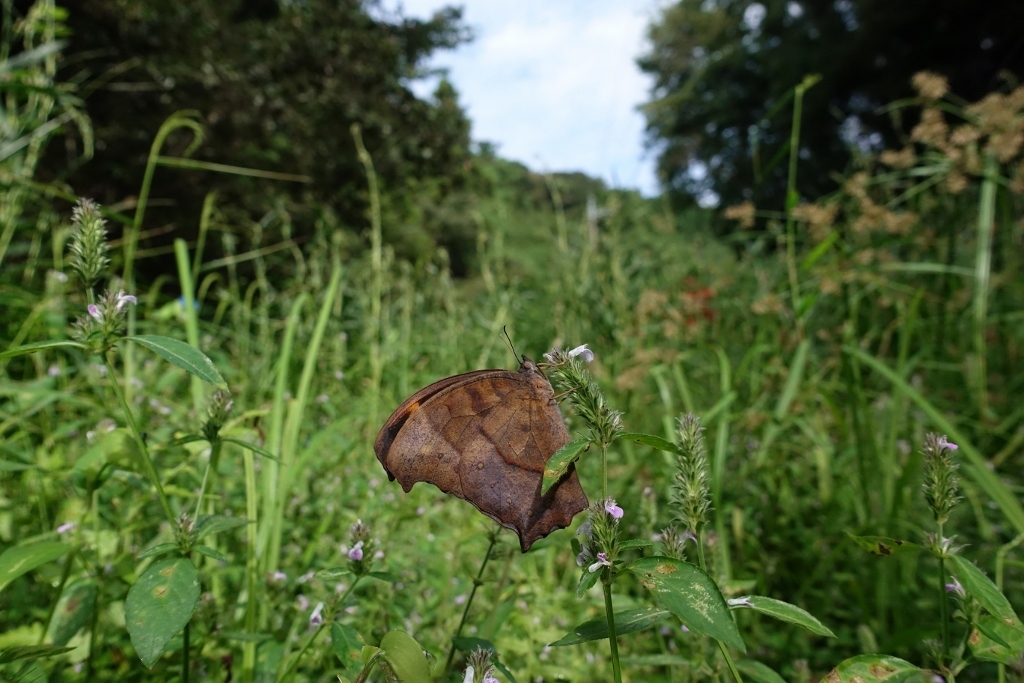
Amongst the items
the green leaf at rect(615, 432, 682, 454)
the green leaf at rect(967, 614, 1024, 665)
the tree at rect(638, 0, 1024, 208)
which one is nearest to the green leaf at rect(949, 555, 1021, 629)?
the green leaf at rect(967, 614, 1024, 665)

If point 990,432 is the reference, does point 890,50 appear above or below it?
above

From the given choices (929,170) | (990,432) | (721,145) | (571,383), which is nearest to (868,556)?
(990,432)

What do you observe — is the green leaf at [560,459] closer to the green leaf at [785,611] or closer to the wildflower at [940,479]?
the green leaf at [785,611]

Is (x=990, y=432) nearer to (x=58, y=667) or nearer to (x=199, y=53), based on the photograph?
(x=58, y=667)

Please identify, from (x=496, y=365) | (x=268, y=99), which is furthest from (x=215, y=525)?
(x=268, y=99)

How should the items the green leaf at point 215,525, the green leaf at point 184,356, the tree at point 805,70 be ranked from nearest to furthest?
the green leaf at point 184,356 < the green leaf at point 215,525 < the tree at point 805,70

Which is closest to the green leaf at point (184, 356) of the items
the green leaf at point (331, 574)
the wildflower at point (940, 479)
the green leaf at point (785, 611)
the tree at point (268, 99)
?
the green leaf at point (331, 574)

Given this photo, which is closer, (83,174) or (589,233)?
(589,233)

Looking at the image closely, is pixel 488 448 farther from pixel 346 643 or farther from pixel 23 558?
pixel 23 558
